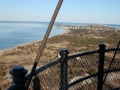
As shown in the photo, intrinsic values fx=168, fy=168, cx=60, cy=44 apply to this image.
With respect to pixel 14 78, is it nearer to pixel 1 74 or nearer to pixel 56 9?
pixel 56 9

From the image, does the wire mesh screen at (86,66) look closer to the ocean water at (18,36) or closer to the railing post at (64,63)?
the railing post at (64,63)

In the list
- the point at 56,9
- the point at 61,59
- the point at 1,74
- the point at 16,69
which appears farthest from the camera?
the point at 1,74

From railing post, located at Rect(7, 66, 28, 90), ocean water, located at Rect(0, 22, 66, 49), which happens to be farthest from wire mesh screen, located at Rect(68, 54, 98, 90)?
ocean water, located at Rect(0, 22, 66, 49)

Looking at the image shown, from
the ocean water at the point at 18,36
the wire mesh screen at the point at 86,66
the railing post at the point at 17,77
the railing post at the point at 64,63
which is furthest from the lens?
the ocean water at the point at 18,36

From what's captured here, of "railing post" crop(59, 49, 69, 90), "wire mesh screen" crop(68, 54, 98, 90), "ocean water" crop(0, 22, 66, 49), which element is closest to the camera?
"railing post" crop(59, 49, 69, 90)

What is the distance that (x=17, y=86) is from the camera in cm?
194

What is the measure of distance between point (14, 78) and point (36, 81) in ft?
2.23

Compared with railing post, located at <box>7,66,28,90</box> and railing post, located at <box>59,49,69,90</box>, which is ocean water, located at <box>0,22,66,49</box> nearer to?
railing post, located at <box>59,49,69,90</box>

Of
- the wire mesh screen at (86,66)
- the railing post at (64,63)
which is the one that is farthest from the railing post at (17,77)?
the wire mesh screen at (86,66)

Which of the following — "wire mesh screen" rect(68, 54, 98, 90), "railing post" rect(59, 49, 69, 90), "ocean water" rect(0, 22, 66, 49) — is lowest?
"ocean water" rect(0, 22, 66, 49)

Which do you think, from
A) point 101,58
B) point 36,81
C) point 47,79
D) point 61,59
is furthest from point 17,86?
point 101,58

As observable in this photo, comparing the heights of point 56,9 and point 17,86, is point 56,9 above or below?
above

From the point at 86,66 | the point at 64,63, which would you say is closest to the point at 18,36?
the point at 86,66

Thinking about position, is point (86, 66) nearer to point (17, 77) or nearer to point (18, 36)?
point (17, 77)
